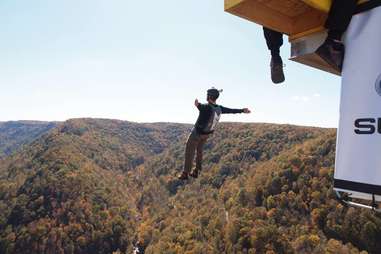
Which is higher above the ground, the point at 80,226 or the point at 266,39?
the point at 266,39

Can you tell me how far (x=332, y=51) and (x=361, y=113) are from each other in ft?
3.00

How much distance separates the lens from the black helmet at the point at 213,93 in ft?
24.5

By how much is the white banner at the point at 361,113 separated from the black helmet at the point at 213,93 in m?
3.43

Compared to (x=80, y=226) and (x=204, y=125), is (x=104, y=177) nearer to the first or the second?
(x=80, y=226)

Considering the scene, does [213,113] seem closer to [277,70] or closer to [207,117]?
[207,117]

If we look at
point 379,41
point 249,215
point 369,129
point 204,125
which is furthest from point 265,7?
point 249,215

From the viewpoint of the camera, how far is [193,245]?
372 ft

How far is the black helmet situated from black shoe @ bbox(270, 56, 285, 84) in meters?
1.45

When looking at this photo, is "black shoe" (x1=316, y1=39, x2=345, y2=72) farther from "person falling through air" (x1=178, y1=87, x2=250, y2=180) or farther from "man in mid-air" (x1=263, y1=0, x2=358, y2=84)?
"person falling through air" (x1=178, y1=87, x2=250, y2=180)

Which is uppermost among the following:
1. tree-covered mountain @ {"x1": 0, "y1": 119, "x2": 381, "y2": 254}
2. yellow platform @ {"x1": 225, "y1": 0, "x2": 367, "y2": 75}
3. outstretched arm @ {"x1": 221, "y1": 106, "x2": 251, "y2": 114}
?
yellow platform @ {"x1": 225, "y1": 0, "x2": 367, "y2": 75}

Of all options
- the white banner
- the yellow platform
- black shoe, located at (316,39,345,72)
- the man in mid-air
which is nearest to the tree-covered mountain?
the yellow platform

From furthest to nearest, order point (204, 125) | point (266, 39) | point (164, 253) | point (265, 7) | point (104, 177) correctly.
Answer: point (104, 177), point (164, 253), point (204, 125), point (266, 39), point (265, 7)

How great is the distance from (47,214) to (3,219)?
14.1 m

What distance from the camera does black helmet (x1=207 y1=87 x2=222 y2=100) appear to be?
7457mm
